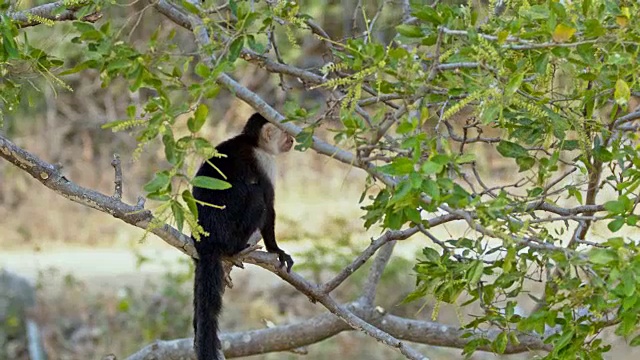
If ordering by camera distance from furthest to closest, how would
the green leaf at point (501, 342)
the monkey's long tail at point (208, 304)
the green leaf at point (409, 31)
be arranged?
1. the monkey's long tail at point (208, 304)
2. the green leaf at point (501, 342)
3. the green leaf at point (409, 31)

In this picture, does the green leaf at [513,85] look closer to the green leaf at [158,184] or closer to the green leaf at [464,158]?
the green leaf at [464,158]

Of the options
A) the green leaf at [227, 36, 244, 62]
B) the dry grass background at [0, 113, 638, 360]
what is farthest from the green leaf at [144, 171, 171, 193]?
the dry grass background at [0, 113, 638, 360]

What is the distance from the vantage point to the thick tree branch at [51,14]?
2.71 m

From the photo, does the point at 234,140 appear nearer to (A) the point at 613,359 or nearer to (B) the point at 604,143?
(B) the point at 604,143

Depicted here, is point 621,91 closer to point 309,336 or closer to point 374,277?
point 374,277

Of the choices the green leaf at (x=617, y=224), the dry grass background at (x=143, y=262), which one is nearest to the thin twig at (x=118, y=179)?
the green leaf at (x=617, y=224)

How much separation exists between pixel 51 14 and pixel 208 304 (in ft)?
4.04

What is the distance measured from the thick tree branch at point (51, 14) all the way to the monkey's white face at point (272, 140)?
1.53 metres

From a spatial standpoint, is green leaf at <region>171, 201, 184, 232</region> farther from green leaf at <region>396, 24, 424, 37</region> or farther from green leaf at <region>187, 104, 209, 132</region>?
green leaf at <region>396, 24, 424, 37</region>

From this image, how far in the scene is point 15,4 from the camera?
9.52 feet

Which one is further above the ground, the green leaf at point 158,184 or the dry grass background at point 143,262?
the dry grass background at point 143,262

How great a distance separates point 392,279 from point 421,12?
5.57m

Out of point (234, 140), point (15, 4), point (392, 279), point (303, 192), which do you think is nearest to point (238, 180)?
point (234, 140)

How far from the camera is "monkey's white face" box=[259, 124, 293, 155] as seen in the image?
443cm
